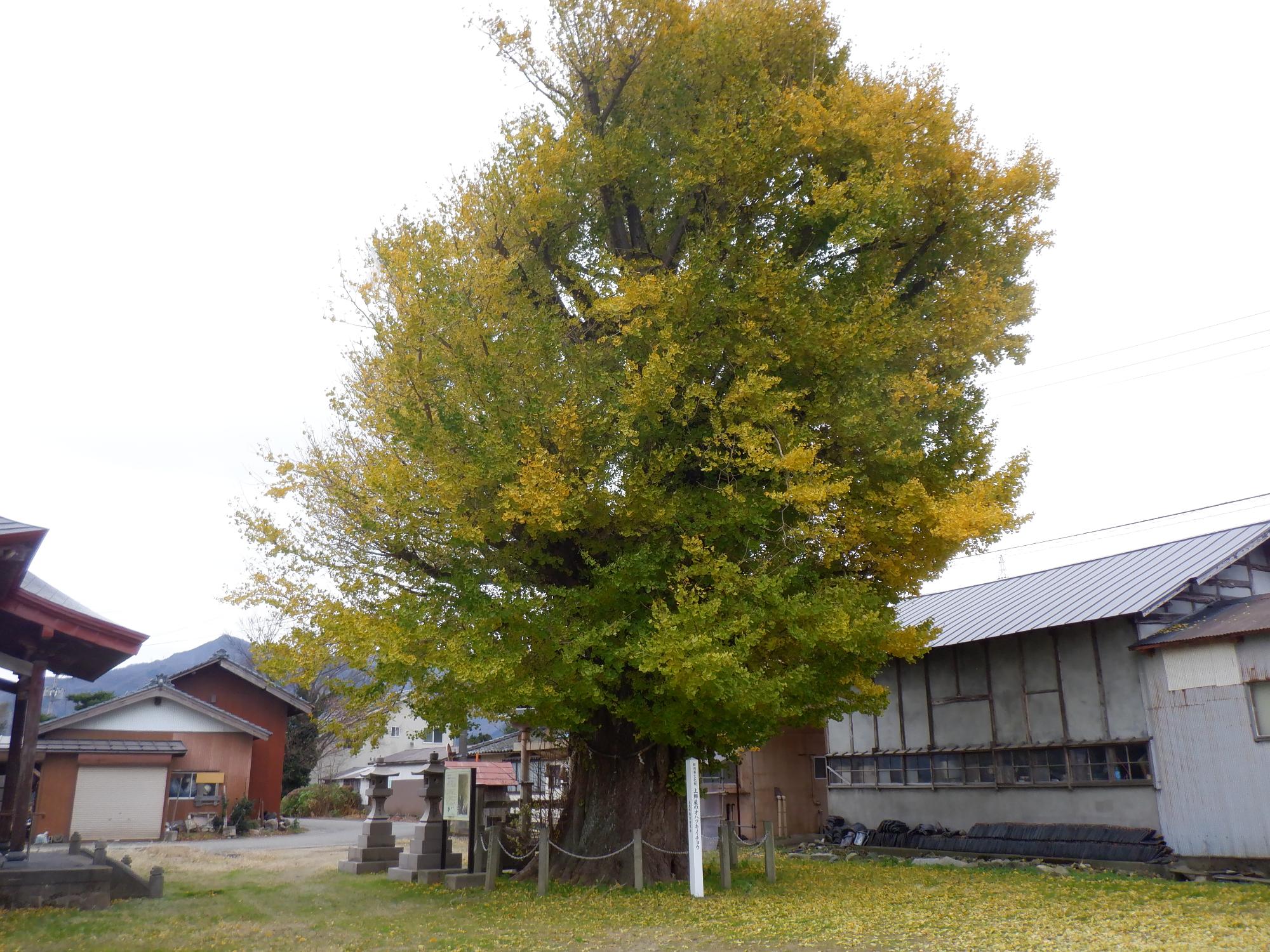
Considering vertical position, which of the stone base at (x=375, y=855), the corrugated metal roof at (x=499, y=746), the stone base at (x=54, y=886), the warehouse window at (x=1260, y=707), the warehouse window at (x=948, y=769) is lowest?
the stone base at (x=375, y=855)

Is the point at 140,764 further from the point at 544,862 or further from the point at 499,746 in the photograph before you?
the point at 544,862

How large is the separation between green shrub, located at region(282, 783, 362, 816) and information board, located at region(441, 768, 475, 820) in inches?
1173

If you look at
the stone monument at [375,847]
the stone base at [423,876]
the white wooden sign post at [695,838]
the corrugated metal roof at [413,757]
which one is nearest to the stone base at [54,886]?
the stone base at [423,876]

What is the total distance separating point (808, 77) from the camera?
14.4 meters

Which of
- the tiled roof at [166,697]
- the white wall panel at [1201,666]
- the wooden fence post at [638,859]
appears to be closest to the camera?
the wooden fence post at [638,859]

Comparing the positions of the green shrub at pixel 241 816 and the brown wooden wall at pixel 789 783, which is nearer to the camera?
the brown wooden wall at pixel 789 783

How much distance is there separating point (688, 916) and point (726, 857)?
8.20ft

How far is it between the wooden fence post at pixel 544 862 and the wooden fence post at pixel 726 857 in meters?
2.55

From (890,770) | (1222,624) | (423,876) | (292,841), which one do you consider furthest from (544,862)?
(292,841)

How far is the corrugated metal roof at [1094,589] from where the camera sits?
16812mm

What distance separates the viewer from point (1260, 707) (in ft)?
48.1

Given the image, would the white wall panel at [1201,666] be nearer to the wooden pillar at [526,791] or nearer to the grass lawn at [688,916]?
the grass lawn at [688,916]

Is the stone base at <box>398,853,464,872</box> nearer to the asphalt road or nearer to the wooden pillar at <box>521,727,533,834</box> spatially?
the wooden pillar at <box>521,727,533,834</box>

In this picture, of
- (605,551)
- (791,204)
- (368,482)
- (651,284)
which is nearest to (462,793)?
(605,551)
